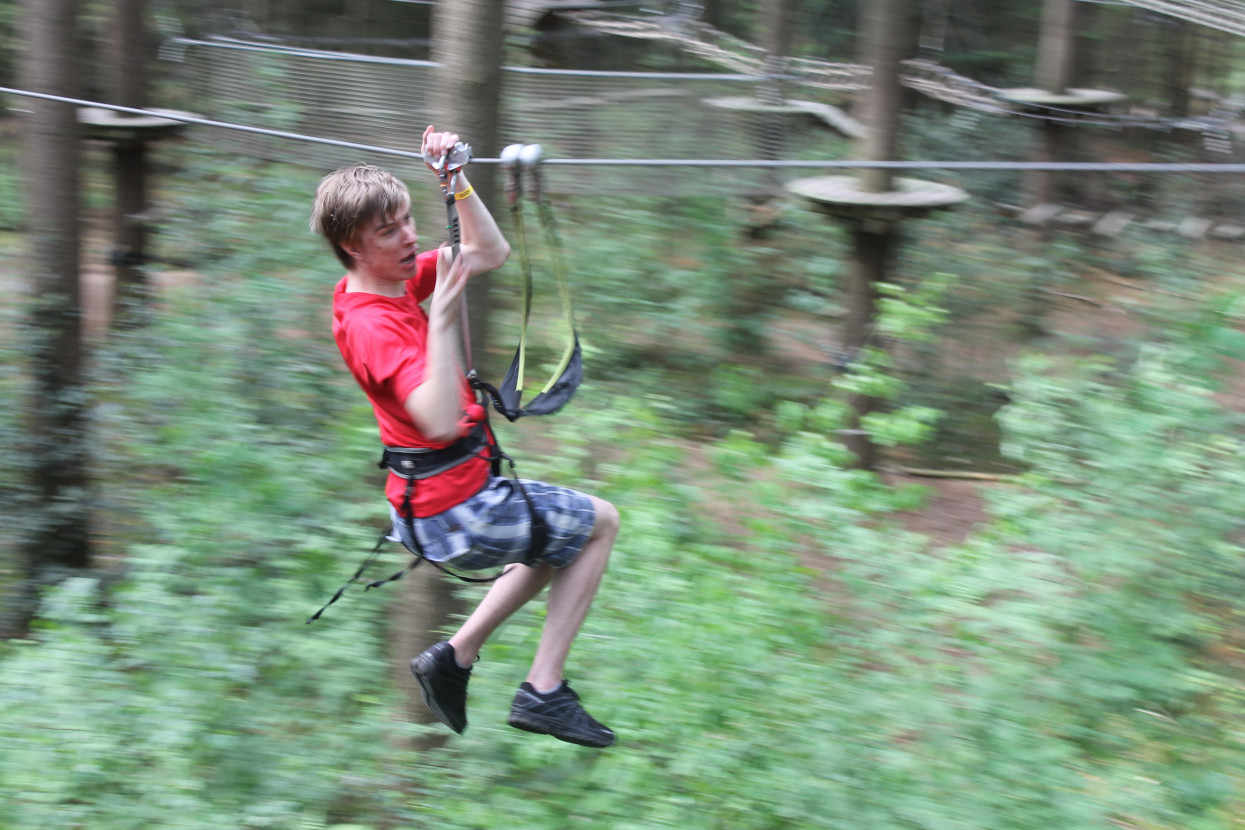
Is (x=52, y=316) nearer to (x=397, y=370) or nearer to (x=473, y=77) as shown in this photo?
(x=473, y=77)

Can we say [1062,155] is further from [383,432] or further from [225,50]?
[383,432]

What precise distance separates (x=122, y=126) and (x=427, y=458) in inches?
206

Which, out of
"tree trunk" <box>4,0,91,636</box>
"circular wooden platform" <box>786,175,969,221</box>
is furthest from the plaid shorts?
"circular wooden platform" <box>786,175,969,221</box>

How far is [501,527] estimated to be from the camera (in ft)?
9.01

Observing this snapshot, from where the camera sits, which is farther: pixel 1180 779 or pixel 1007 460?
pixel 1007 460

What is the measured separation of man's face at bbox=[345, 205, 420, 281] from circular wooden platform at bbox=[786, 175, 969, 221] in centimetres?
323

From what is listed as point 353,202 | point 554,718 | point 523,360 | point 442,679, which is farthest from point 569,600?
point 353,202

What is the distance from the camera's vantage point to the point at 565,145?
780 cm

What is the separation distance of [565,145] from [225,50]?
303 centimetres

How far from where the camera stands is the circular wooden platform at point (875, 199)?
5402 mm

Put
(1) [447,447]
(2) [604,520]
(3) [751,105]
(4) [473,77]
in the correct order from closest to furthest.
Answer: (1) [447,447]
(2) [604,520]
(4) [473,77]
(3) [751,105]

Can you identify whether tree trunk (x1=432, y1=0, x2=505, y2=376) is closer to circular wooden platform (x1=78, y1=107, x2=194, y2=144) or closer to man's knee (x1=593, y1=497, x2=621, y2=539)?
man's knee (x1=593, y1=497, x2=621, y2=539)

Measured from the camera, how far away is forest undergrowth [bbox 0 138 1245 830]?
3.35 meters

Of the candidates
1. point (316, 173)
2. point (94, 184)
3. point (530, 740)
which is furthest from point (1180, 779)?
point (94, 184)
